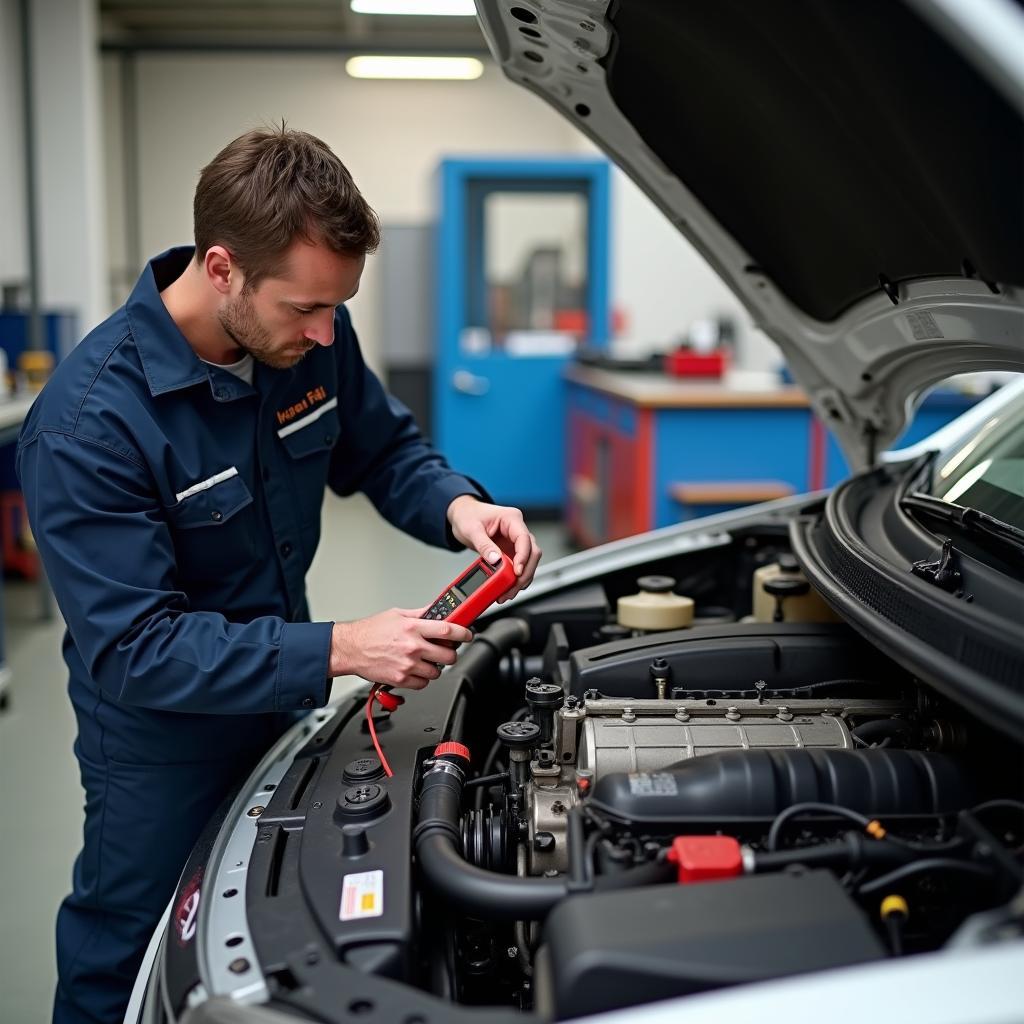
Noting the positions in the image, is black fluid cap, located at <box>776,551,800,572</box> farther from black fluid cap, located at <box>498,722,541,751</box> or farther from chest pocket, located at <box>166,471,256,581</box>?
chest pocket, located at <box>166,471,256,581</box>

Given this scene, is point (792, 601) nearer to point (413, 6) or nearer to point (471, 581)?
point (471, 581)

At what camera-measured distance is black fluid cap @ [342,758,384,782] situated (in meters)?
1.35

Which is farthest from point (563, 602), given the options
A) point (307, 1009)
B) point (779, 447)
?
point (779, 447)

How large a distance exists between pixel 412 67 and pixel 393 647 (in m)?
8.05

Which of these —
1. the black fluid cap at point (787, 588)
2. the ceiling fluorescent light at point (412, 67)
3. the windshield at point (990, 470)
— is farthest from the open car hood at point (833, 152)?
the ceiling fluorescent light at point (412, 67)

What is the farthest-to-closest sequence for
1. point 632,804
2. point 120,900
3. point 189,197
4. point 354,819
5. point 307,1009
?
point 189,197, point 120,900, point 354,819, point 632,804, point 307,1009

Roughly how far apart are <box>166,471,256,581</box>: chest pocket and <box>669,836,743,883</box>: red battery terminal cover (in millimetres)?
828

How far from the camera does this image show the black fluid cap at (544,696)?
147cm

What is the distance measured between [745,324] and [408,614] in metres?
8.28

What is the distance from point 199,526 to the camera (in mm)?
1534

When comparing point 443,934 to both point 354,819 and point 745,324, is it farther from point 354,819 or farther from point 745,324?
point 745,324

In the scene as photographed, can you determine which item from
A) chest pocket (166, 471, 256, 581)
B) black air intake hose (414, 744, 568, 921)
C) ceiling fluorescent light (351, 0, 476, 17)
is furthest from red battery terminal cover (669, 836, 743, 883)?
ceiling fluorescent light (351, 0, 476, 17)

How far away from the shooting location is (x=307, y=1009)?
0.94 m

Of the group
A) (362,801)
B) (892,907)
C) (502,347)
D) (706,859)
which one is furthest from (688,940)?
(502,347)
